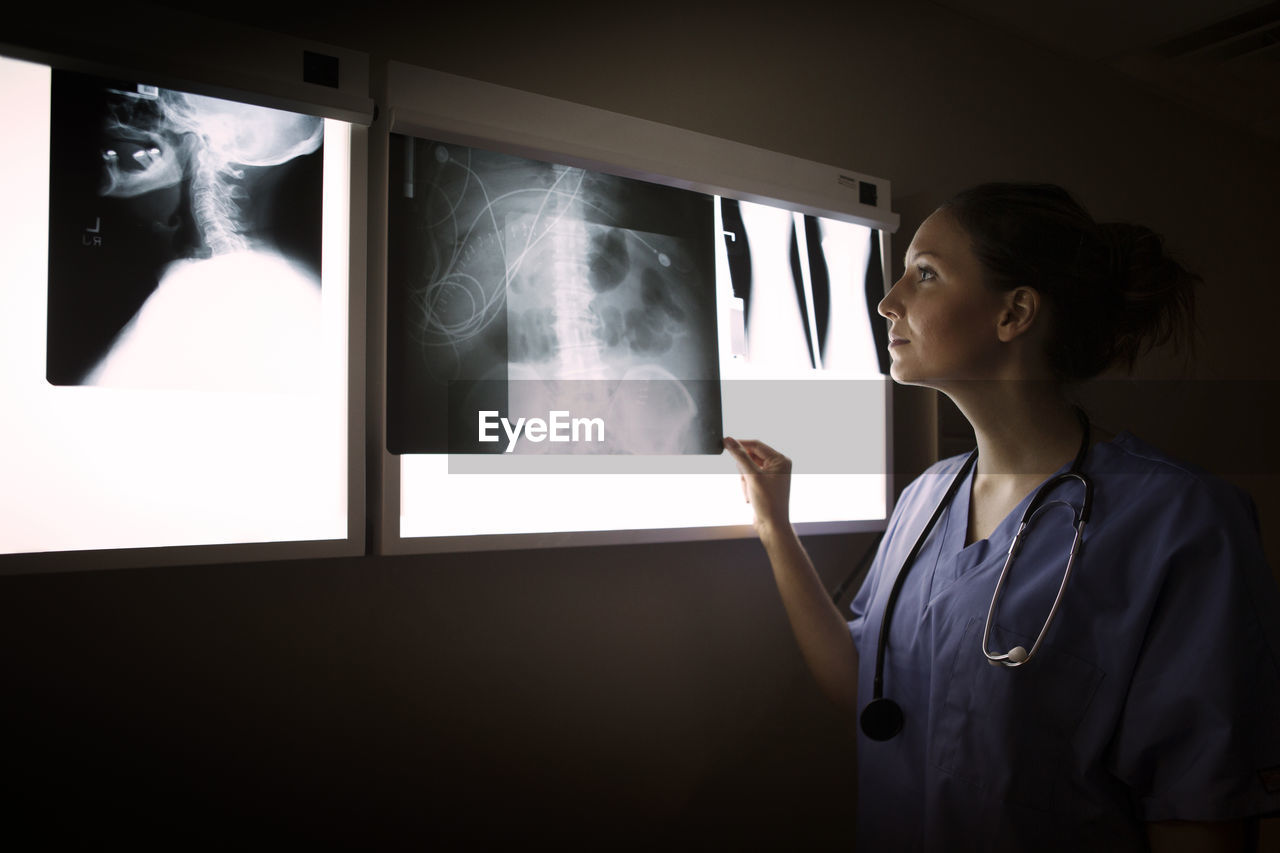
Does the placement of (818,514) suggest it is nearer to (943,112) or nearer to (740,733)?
(740,733)

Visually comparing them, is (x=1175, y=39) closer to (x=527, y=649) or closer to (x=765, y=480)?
(x=765, y=480)

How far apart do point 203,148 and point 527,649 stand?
791 mm

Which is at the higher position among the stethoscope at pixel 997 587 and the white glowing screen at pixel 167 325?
the white glowing screen at pixel 167 325

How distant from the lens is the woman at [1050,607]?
0.75 metres

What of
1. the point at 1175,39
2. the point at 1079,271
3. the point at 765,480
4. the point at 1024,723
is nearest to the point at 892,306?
the point at 1079,271

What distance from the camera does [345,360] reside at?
92cm

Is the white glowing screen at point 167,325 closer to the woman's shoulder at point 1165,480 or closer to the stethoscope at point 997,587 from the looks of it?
the stethoscope at point 997,587

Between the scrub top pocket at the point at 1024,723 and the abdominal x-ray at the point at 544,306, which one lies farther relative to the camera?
the abdominal x-ray at the point at 544,306

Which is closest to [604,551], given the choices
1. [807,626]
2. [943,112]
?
[807,626]

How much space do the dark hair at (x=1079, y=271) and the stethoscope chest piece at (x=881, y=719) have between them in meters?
0.48

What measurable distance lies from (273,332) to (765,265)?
772 mm

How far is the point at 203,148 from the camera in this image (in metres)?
0.85

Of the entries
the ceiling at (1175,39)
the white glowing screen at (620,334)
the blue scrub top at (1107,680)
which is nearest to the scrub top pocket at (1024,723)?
the blue scrub top at (1107,680)

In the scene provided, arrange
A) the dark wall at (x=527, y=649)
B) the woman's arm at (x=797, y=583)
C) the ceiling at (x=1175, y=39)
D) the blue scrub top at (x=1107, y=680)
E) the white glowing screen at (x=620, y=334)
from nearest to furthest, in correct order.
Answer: the blue scrub top at (x=1107, y=680) < the dark wall at (x=527, y=649) < the white glowing screen at (x=620, y=334) < the woman's arm at (x=797, y=583) < the ceiling at (x=1175, y=39)
